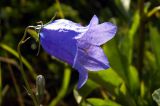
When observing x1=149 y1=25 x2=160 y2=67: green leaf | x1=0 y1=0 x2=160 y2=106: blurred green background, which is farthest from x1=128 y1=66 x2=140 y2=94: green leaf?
x1=149 y1=25 x2=160 y2=67: green leaf

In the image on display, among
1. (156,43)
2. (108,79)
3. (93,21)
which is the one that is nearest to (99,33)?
(93,21)

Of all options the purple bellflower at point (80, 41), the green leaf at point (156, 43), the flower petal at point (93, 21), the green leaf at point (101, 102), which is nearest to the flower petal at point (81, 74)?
the purple bellflower at point (80, 41)

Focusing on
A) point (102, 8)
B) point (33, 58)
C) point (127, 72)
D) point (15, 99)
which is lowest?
point (15, 99)

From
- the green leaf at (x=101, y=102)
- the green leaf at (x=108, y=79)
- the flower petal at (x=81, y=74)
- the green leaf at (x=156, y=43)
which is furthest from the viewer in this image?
the green leaf at (x=156, y=43)

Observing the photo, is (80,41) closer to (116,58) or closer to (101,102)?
(101,102)

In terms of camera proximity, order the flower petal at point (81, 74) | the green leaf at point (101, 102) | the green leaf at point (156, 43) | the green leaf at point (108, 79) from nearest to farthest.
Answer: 1. the flower petal at point (81, 74)
2. the green leaf at point (101, 102)
3. the green leaf at point (108, 79)
4. the green leaf at point (156, 43)

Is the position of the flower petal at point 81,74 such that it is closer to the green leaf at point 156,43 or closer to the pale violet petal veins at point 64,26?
the pale violet petal veins at point 64,26

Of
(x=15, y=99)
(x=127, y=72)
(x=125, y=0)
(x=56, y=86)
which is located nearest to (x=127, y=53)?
(x=127, y=72)

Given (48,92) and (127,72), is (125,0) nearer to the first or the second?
(127,72)

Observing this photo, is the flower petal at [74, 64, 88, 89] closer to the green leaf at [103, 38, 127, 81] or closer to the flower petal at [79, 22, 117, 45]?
the flower petal at [79, 22, 117, 45]
